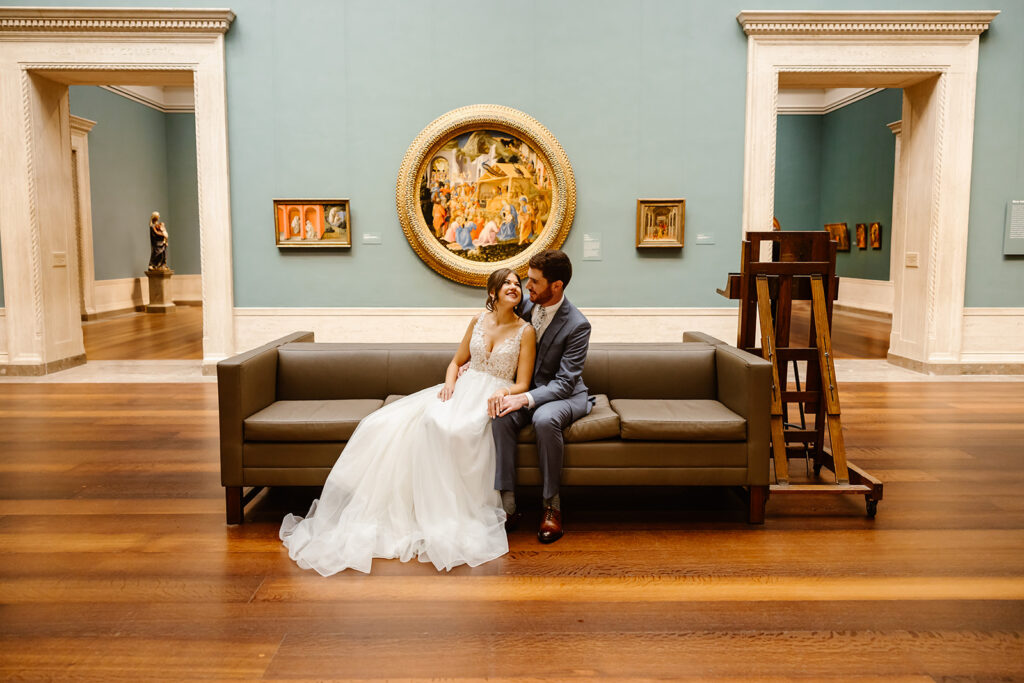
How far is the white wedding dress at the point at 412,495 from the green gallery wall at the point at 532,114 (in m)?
5.36

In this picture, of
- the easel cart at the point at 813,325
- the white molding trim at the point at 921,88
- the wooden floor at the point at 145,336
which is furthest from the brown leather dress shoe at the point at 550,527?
the wooden floor at the point at 145,336

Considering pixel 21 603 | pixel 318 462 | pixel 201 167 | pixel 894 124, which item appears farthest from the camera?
pixel 894 124

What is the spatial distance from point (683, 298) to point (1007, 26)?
521 cm

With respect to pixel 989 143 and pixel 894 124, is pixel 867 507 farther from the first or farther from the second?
pixel 894 124

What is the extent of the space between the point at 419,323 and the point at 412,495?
5.55 metres

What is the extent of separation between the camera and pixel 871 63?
366 inches

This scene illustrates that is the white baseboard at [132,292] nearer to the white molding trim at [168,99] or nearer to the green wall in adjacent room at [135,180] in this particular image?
the green wall in adjacent room at [135,180]

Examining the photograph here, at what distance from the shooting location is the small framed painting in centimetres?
1652

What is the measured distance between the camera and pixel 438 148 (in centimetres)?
931

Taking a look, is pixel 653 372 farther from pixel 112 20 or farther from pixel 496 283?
pixel 112 20

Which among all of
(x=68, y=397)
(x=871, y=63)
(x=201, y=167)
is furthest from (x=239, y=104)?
(x=871, y=63)

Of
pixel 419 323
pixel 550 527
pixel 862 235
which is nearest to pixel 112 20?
pixel 419 323

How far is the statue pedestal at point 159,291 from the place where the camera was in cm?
1780

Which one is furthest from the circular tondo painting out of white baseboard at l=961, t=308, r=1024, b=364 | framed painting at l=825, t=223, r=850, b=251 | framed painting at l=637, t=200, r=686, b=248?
framed painting at l=825, t=223, r=850, b=251
